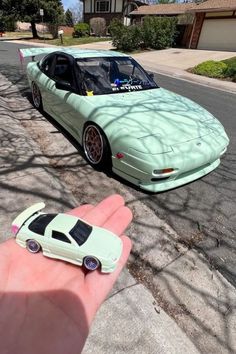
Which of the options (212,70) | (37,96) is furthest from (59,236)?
Result: (212,70)

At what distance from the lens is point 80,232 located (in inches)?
75.3

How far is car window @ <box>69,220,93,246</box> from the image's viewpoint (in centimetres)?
187

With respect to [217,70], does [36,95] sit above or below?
above

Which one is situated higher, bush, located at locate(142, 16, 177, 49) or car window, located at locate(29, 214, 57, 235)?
car window, located at locate(29, 214, 57, 235)

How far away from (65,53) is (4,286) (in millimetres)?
4397

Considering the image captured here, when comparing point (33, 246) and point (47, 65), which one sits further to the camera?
point (47, 65)

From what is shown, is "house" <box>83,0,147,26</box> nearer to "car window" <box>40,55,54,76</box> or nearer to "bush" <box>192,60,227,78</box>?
"bush" <box>192,60,227,78</box>

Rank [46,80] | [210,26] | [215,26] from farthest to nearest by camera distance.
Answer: [210,26] < [215,26] < [46,80]

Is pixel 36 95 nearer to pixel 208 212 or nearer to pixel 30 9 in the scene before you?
pixel 208 212

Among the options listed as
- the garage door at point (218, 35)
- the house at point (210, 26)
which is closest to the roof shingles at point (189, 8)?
Answer: the house at point (210, 26)

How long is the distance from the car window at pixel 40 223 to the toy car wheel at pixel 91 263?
37 centimetres

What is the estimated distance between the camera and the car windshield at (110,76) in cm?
442

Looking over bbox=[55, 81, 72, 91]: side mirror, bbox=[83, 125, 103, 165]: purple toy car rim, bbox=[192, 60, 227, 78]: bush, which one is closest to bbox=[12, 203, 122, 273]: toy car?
bbox=[83, 125, 103, 165]: purple toy car rim

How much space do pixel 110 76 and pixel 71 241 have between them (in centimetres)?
351
